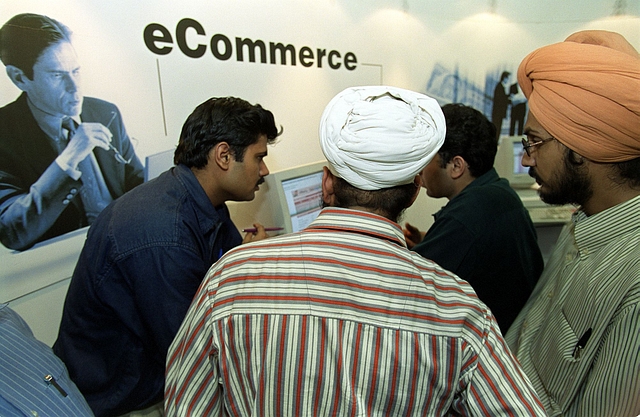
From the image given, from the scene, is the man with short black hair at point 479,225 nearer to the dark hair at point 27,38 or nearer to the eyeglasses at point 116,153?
the eyeglasses at point 116,153

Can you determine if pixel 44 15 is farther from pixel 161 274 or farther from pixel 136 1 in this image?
pixel 161 274

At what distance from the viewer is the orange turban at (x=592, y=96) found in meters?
1.21

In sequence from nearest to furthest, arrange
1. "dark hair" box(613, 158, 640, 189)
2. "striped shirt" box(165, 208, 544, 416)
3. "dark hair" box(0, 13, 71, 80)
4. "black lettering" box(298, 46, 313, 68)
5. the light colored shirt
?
"striped shirt" box(165, 208, 544, 416) → "dark hair" box(613, 158, 640, 189) → "dark hair" box(0, 13, 71, 80) → the light colored shirt → "black lettering" box(298, 46, 313, 68)

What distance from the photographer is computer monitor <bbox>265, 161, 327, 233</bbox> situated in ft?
7.08

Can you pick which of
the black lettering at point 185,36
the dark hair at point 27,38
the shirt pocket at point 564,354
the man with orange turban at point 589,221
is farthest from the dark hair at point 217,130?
the shirt pocket at point 564,354

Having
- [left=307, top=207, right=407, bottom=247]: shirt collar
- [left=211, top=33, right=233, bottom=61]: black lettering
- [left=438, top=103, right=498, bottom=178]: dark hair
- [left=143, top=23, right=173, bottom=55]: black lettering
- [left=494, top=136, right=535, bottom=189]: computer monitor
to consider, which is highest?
[left=143, top=23, right=173, bottom=55]: black lettering

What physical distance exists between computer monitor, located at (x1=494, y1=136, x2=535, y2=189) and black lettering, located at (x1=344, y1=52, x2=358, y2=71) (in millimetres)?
1496

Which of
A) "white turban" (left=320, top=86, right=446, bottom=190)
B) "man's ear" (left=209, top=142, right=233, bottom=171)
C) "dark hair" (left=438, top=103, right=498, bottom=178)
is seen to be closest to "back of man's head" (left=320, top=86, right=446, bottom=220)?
"white turban" (left=320, top=86, right=446, bottom=190)

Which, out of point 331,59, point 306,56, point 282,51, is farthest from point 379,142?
point 331,59

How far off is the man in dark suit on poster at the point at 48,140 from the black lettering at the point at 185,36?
47 cm

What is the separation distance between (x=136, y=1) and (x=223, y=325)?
156 cm

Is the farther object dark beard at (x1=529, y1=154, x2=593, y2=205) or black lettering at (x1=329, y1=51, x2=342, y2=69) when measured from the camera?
black lettering at (x1=329, y1=51, x2=342, y2=69)

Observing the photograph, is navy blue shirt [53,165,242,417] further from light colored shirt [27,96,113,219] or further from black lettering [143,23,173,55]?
black lettering [143,23,173,55]

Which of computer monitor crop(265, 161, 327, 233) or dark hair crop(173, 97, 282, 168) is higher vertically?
dark hair crop(173, 97, 282, 168)
